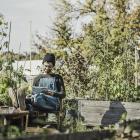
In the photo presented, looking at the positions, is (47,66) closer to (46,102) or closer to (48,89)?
(48,89)

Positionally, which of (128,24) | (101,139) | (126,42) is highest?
(128,24)

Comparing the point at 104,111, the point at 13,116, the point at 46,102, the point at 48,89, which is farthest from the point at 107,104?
the point at 13,116

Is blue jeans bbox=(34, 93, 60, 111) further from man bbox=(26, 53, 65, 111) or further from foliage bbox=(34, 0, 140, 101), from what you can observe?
foliage bbox=(34, 0, 140, 101)

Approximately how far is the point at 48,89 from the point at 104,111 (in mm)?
1545

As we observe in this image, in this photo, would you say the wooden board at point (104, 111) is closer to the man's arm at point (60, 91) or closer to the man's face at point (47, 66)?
the man's arm at point (60, 91)

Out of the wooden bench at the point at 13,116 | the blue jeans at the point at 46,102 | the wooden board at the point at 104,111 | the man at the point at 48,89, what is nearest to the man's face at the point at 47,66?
the man at the point at 48,89

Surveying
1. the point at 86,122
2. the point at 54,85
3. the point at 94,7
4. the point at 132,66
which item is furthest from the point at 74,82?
the point at 94,7

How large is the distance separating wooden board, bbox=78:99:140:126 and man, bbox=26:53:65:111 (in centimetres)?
125

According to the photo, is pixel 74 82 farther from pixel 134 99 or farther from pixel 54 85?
pixel 54 85

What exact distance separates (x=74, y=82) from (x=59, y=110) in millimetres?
3438

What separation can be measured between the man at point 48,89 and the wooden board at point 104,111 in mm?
1246

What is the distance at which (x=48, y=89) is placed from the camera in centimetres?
985

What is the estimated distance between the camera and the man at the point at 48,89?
380 inches

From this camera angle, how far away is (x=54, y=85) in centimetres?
989
